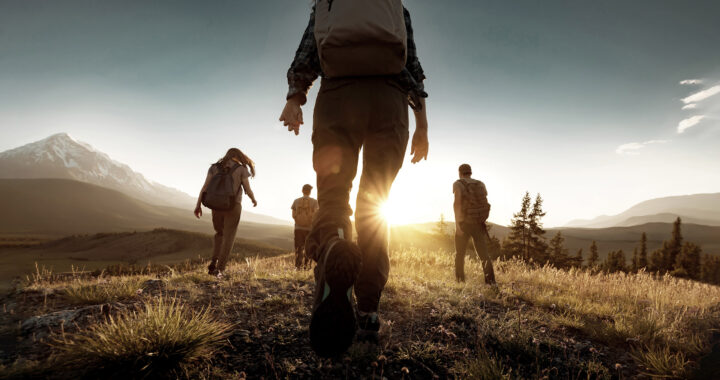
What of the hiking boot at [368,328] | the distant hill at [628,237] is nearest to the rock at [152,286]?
the hiking boot at [368,328]

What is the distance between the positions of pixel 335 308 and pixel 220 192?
15.1 feet

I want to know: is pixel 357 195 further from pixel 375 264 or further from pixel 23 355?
pixel 23 355

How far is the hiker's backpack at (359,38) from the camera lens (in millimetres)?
1945

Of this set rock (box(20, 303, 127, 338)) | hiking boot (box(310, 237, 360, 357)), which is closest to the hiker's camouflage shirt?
hiking boot (box(310, 237, 360, 357))

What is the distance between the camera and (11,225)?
114750mm

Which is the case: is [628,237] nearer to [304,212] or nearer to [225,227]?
[304,212]

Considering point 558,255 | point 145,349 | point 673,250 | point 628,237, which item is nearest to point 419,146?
point 145,349

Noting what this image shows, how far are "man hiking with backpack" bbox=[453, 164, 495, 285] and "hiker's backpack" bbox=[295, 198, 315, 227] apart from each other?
4964 millimetres

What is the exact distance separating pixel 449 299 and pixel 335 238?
244 cm

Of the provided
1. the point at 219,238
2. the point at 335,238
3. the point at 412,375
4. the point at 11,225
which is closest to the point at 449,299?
the point at 412,375

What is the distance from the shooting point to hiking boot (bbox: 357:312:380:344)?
2.05 metres

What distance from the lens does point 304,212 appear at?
9492mm

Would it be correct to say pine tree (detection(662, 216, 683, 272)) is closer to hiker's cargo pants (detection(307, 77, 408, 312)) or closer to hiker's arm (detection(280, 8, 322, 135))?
hiker's cargo pants (detection(307, 77, 408, 312))

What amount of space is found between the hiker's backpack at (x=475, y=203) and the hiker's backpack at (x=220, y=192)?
4.60 meters
